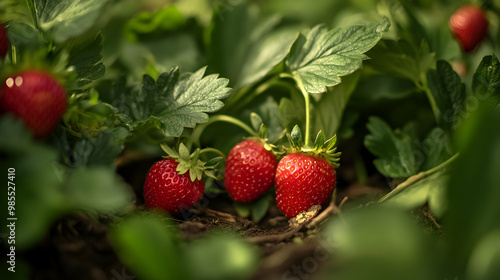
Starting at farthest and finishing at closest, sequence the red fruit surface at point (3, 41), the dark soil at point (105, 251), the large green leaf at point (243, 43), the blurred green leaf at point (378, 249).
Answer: the large green leaf at point (243, 43) < the red fruit surface at point (3, 41) < the dark soil at point (105, 251) < the blurred green leaf at point (378, 249)

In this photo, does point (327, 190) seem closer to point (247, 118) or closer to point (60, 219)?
point (247, 118)

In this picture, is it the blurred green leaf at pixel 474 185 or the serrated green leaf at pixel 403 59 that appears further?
the serrated green leaf at pixel 403 59

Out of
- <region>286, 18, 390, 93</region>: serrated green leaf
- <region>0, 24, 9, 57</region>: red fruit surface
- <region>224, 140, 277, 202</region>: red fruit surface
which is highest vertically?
<region>0, 24, 9, 57</region>: red fruit surface

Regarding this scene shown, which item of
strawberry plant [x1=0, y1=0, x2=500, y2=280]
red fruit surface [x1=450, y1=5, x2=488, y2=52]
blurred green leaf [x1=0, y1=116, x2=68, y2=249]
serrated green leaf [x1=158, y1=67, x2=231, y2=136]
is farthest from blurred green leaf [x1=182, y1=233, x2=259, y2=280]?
red fruit surface [x1=450, y1=5, x2=488, y2=52]

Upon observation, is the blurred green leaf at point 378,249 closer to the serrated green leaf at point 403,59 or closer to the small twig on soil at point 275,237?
the small twig on soil at point 275,237

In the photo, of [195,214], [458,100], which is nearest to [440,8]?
[458,100]

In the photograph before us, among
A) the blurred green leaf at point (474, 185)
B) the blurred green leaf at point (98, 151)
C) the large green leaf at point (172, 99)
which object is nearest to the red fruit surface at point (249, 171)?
the large green leaf at point (172, 99)

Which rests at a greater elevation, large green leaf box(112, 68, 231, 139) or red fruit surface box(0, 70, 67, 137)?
red fruit surface box(0, 70, 67, 137)

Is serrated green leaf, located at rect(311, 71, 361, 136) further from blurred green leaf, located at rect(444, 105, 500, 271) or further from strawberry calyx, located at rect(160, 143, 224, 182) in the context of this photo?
blurred green leaf, located at rect(444, 105, 500, 271)
